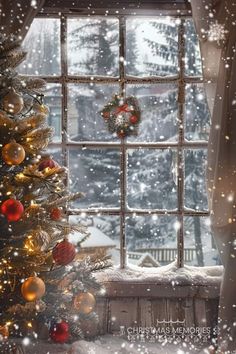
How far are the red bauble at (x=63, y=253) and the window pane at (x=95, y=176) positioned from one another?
396cm

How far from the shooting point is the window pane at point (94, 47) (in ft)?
15.5

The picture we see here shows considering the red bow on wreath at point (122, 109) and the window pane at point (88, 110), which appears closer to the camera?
the red bow on wreath at point (122, 109)

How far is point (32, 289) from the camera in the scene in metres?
1.57

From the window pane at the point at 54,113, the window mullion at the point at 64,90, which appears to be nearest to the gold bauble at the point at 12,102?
the window mullion at the point at 64,90

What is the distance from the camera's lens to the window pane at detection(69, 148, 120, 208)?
581 centimetres

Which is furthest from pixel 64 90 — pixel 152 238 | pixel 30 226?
pixel 152 238

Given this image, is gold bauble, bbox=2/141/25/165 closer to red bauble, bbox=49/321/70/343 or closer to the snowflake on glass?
red bauble, bbox=49/321/70/343

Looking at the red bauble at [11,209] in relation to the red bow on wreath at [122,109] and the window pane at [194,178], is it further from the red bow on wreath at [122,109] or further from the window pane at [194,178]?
the window pane at [194,178]

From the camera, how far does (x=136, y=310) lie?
2170 millimetres

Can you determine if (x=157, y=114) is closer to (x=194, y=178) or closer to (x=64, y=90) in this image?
(x=194, y=178)

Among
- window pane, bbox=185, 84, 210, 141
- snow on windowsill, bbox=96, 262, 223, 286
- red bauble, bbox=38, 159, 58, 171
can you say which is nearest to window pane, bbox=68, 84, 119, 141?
window pane, bbox=185, 84, 210, 141

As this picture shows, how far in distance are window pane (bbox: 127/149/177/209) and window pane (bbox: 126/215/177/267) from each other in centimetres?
54

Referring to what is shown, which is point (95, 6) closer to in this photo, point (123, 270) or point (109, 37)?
point (123, 270)

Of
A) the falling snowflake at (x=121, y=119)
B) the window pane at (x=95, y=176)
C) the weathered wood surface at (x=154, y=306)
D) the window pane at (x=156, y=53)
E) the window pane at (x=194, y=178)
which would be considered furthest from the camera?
the window pane at (x=95, y=176)
